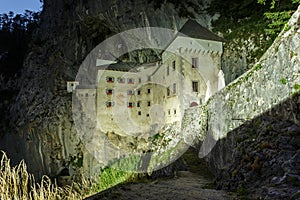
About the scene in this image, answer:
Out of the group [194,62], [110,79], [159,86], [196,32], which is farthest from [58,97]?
[196,32]

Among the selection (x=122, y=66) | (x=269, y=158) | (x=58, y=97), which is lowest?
(x=269, y=158)

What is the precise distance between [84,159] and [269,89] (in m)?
30.9

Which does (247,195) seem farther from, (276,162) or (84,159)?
(84,159)

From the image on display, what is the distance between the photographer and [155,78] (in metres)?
33.1

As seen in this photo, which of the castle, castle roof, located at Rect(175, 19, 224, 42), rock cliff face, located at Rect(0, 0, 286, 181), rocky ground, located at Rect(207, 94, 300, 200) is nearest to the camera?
rocky ground, located at Rect(207, 94, 300, 200)

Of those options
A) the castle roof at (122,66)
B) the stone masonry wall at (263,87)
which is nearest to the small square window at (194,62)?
the castle roof at (122,66)

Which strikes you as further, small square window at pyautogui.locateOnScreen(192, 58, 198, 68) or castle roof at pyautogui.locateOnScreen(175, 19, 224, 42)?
small square window at pyautogui.locateOnScreen(192, 58, 198, 68)

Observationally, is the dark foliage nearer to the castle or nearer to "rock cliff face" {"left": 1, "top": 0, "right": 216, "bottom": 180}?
"rock cliff face" {"left": 1, "top": 0, "right": 216, "bottom": 180}

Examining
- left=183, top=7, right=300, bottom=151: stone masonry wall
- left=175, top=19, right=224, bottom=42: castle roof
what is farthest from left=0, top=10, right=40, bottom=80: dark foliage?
left=183, top=7, right=300, bottom=151: stone masonry wall

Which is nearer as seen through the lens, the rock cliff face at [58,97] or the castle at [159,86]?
the castle at [159,86]

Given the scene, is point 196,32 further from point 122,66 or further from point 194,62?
point 122,66

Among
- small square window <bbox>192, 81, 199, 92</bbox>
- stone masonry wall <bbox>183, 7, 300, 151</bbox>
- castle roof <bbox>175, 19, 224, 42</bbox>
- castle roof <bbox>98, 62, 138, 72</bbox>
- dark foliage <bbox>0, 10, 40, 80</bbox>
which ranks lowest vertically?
stone masonry wall <bbox>183, 7, 300, 151</bbox>

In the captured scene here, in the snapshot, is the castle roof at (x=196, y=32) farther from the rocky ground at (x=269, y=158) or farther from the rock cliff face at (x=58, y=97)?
the rocky ground at (x=269, y=158)

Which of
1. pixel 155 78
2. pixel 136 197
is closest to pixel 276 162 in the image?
pixel 136 197
